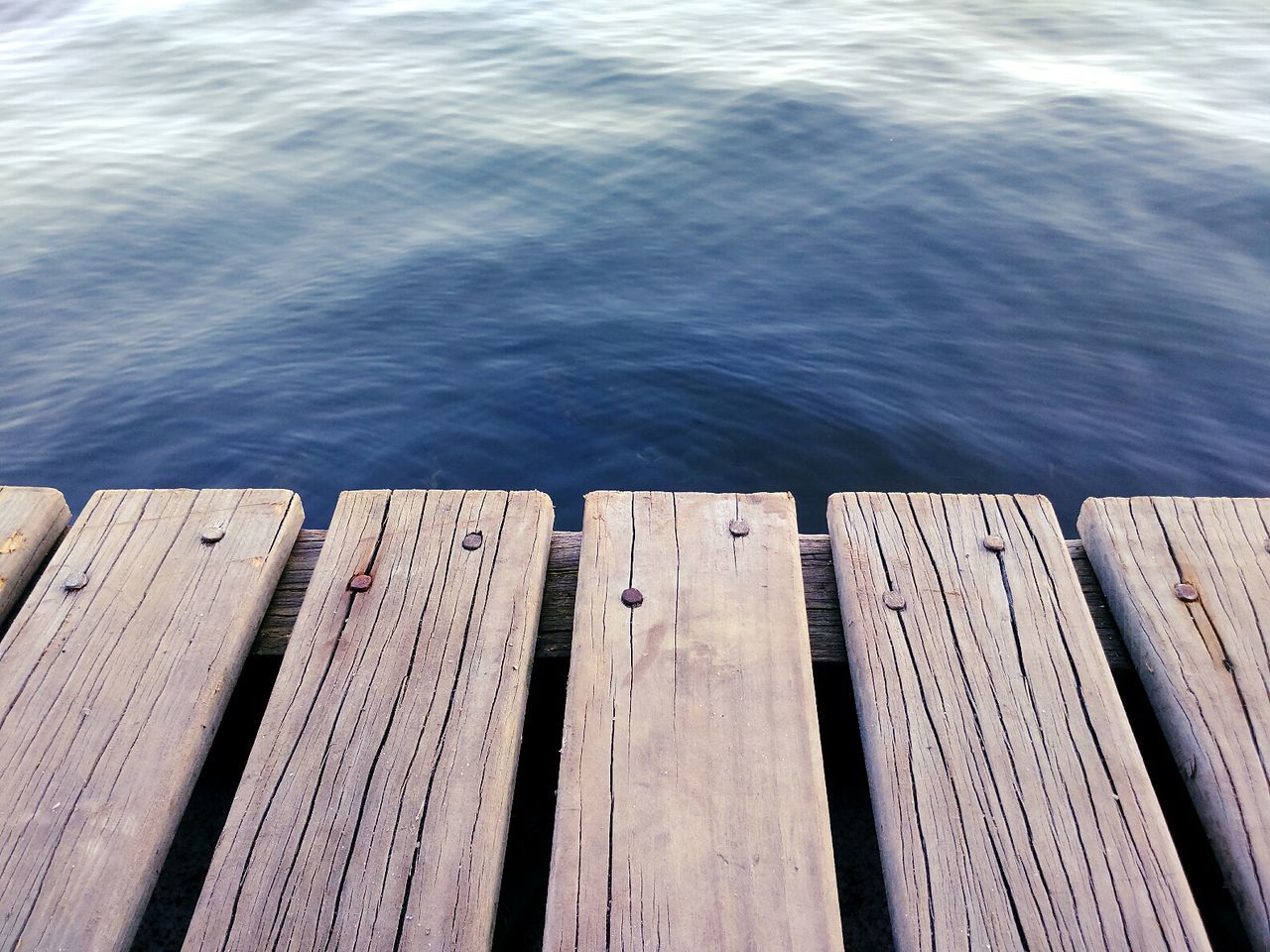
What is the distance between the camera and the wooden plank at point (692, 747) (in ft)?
5.74

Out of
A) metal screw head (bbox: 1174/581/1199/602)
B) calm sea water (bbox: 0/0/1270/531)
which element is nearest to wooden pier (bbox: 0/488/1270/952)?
metal screw head (bbox: 1174/581/1199/602)

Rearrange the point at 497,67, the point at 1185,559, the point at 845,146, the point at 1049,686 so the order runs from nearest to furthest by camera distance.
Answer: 1. the point at 1049,686
2. the point at 1185,559
3. the point at 845,146
4. the point at 497,67

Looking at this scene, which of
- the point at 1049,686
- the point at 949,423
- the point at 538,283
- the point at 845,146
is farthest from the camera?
the point at 845,146

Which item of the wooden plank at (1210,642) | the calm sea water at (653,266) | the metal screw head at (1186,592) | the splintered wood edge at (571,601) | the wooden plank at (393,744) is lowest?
the calm sea water at (653,266)

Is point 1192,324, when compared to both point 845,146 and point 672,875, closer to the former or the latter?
point 845,146

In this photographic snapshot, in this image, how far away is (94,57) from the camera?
11.1m

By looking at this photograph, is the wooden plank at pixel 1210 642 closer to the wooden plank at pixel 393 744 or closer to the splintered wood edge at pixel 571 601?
the splintered wood edge at pixel 571 601

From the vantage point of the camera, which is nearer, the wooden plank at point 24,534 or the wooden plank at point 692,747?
the wooden plank at point 692,747

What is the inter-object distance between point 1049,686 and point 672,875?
3.18ft

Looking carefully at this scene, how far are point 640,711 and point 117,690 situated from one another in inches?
46.7

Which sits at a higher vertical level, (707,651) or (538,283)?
(707,651)

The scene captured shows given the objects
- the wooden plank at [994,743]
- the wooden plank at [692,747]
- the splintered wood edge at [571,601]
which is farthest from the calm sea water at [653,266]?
the wooden plank at [692,747]

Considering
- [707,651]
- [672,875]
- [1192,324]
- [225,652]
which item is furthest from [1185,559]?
[1192,324]

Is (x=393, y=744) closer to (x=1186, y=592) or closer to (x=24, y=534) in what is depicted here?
(x=24, y=534)
